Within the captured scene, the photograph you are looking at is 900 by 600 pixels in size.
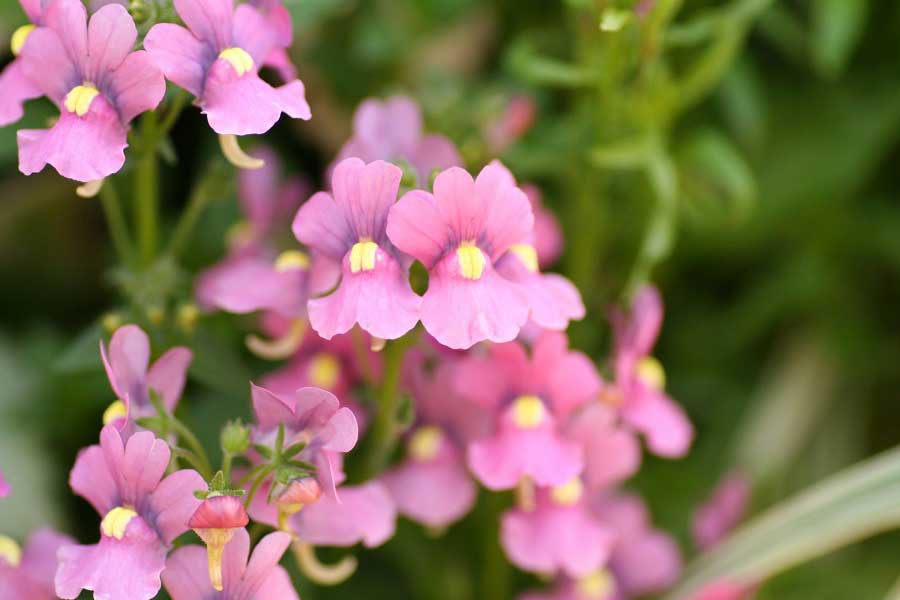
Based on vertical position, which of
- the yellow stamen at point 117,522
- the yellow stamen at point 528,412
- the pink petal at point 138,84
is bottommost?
the yellow stamen at point 528,412

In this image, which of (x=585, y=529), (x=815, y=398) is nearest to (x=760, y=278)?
(x=815, y=398)

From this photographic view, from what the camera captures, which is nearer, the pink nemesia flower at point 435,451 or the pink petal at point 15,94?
the pink petal at point 15,94

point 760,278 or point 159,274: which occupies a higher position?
point 159,274

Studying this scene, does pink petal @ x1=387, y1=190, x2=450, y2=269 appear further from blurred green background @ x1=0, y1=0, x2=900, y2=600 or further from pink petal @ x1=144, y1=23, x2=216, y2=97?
blurred green background @ x1=0, y1=0, x2=900, y2=600

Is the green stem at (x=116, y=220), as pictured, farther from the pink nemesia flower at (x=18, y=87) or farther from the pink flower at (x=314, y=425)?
the pink flower at (x=314, y=425)

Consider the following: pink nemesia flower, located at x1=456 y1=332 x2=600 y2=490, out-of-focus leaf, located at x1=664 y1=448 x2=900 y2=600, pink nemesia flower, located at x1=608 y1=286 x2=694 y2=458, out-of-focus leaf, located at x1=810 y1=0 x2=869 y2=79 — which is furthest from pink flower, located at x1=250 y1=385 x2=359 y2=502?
out-of-focus leaf, located at x1=810 y1=0 x2=869 y2=79

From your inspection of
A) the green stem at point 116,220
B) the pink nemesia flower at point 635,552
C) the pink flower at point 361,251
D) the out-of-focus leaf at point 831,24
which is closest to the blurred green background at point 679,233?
the out-of-focus leaf at point 831,24

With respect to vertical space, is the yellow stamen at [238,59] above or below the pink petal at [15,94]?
above

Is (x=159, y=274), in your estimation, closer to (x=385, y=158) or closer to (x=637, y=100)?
(x=385, y=158)
